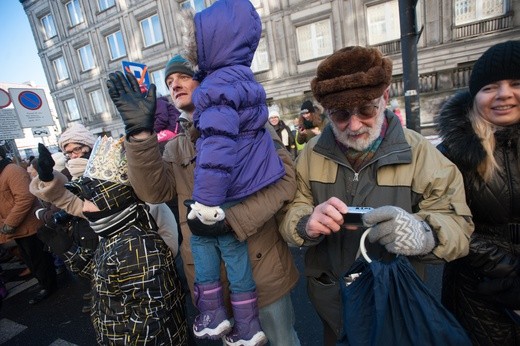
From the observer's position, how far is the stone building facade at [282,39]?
10445mm

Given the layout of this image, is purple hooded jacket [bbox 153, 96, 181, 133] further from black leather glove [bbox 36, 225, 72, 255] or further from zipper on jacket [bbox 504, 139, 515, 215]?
zipper on jacket [bbox 504, 139, 515, 215]

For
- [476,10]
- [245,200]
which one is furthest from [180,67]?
[476,10]

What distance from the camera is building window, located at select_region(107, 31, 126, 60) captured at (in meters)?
18.4

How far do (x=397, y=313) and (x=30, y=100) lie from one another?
7513mm

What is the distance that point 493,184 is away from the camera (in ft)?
4.49

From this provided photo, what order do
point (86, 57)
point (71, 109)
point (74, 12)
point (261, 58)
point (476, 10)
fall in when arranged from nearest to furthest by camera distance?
point (476, 10), point (261, 58), point (74, 12), point (86, 57), point (71, 109)

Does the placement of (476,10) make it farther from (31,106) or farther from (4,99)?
(4,99)

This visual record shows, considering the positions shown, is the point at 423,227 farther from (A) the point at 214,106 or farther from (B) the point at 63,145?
(B) the point at 63,145

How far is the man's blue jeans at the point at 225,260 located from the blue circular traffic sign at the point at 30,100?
6.37 m

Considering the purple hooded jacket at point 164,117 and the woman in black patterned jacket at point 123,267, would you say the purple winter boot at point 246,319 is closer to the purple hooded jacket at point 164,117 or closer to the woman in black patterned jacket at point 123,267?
the woman in black patterned jacket at point 123,267

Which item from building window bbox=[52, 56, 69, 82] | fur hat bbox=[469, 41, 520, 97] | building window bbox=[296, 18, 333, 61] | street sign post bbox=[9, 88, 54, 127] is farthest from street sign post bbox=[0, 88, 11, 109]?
building window bbox=[52, 56, 69, 82]

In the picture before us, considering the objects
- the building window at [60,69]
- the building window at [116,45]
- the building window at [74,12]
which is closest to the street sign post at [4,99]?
the building window at [116,45]

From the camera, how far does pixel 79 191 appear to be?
1.74 metres

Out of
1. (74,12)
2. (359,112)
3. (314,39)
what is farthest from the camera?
(74,12)
